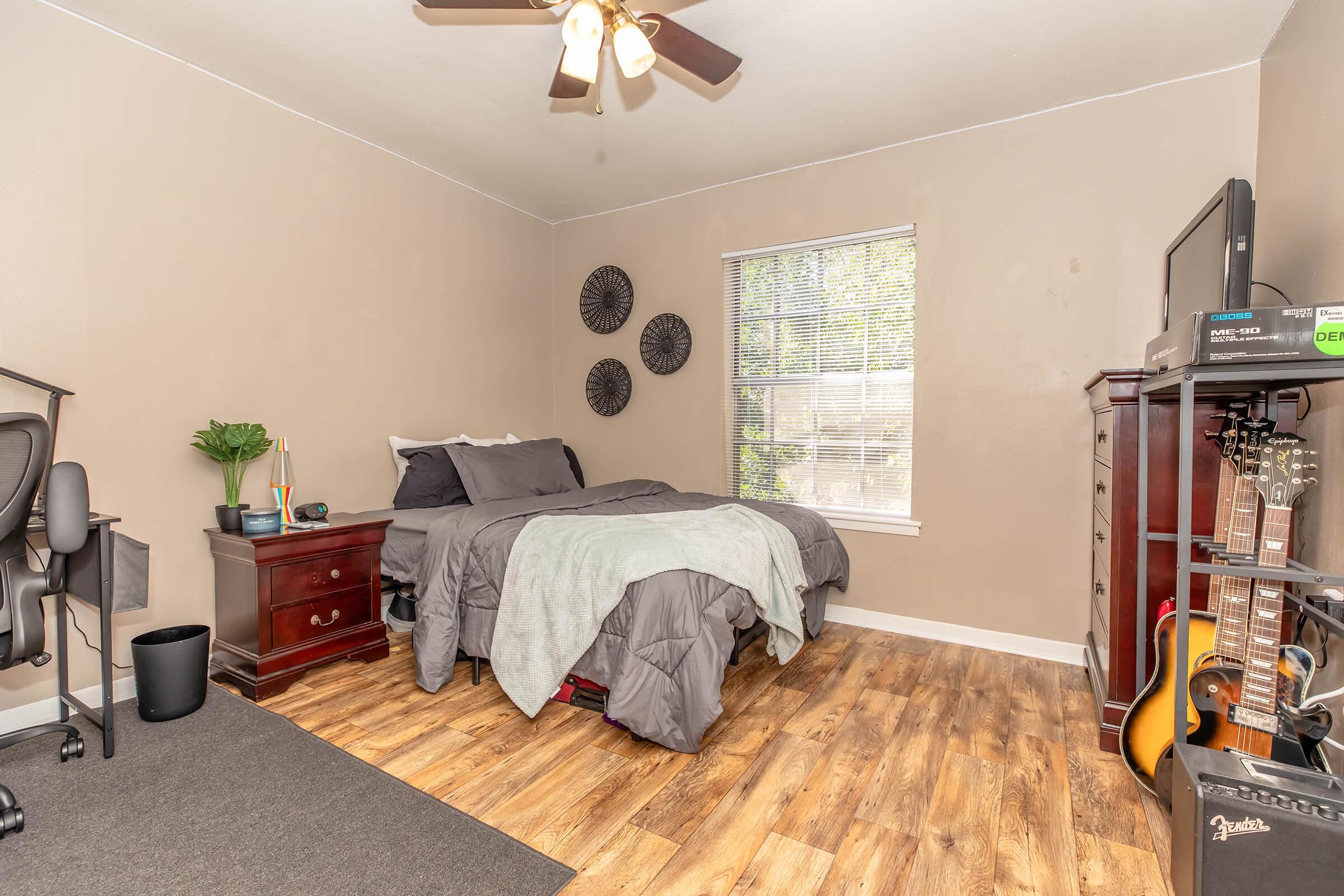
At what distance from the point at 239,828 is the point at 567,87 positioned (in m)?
2.55

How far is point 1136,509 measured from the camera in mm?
2201

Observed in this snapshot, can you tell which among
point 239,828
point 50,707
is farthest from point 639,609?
point 50,707

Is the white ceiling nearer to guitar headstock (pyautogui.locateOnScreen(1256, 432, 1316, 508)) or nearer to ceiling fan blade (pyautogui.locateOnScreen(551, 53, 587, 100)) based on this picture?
ceiling fan blade (pyautogui.locateOnScreen(551, 53, 587, 100))

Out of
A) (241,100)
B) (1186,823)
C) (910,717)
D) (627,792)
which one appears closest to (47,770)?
(627,792)

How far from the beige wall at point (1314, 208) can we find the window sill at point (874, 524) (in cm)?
159

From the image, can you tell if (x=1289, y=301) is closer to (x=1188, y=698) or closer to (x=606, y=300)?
(x=1188, y=698)

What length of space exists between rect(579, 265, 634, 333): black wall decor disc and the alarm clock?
221 cm

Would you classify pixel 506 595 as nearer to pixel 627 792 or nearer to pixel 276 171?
pixel 627 792

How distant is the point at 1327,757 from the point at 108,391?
425 centimetres

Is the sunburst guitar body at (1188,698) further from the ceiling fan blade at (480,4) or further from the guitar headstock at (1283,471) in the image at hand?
the ceiling fan blade at (480,4)

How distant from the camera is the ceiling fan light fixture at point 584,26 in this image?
1.83m

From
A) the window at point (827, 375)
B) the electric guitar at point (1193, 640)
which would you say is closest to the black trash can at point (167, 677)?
the window at point (827, 375)

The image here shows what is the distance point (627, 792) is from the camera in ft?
6.37

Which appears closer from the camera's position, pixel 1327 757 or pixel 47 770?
pixel 1327 757
